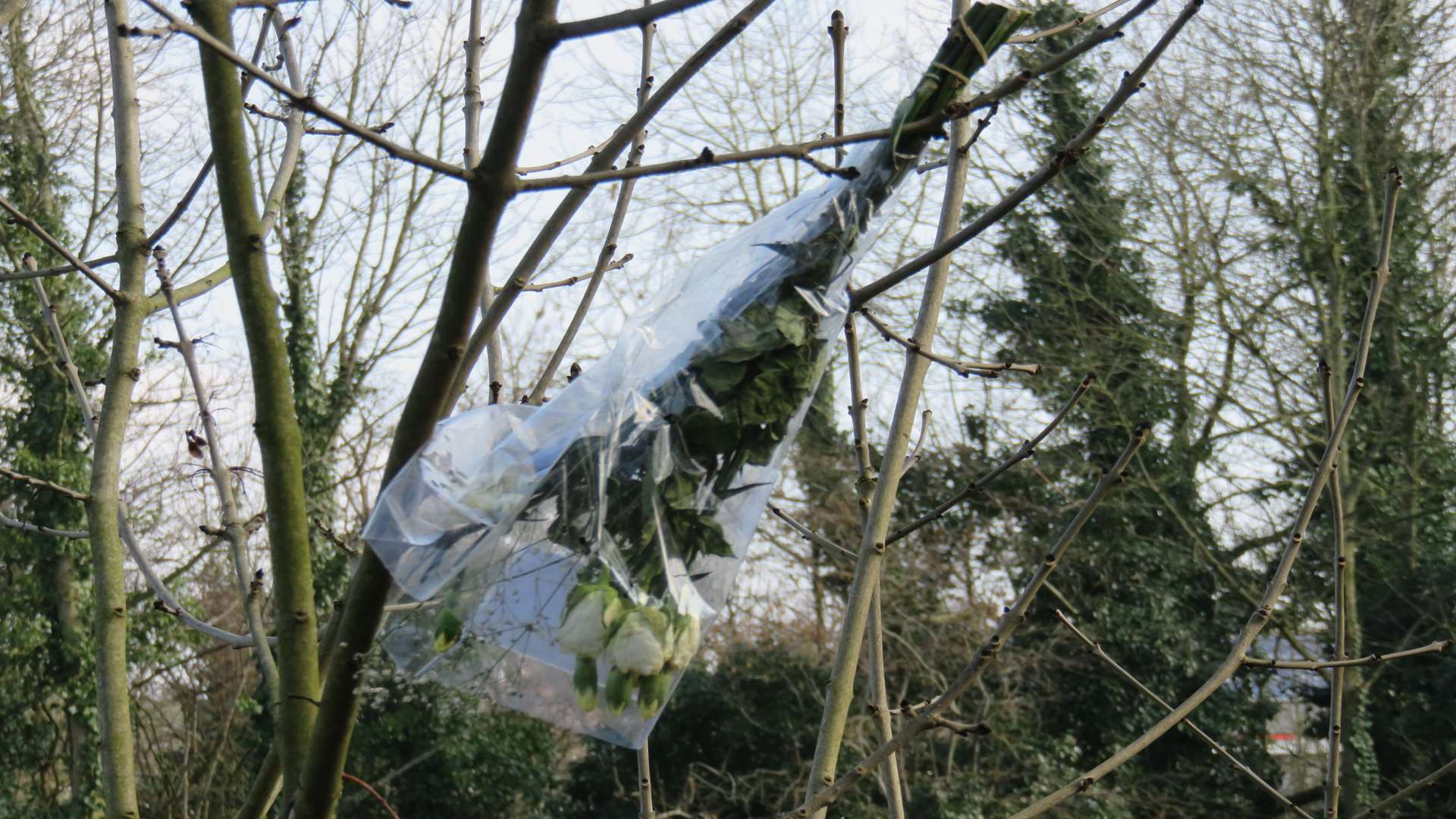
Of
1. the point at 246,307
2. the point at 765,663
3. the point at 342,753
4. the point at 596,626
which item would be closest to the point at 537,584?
the point at 596,626

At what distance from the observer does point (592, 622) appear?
1049 millimetres

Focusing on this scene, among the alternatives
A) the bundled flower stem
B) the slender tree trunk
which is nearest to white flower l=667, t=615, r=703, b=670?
the bundled flower stem

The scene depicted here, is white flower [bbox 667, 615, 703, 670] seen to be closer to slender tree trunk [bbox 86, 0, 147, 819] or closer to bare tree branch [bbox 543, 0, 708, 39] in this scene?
bare tree branch [bbox 543, 0, 708, 39]

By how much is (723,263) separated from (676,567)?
29 cm

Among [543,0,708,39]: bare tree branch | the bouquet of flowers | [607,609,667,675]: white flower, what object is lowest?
[607,609,667,675]: white flower

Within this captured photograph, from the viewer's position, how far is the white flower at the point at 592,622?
105 centimetres

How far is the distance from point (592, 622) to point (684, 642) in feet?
0.29

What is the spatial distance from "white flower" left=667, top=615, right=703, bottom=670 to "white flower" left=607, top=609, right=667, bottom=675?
27mm

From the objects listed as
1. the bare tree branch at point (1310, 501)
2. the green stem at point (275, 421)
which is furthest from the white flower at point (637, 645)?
the bare tree branch at point (1310, 501)

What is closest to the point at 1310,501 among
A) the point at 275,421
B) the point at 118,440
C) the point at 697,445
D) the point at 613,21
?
the point at 697,445

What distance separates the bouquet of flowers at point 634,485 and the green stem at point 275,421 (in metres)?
0.25

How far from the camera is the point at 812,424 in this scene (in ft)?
37.4

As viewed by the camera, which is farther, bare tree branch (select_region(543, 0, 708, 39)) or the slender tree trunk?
the slender tree trunk

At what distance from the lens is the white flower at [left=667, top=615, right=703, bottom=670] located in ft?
3.56
